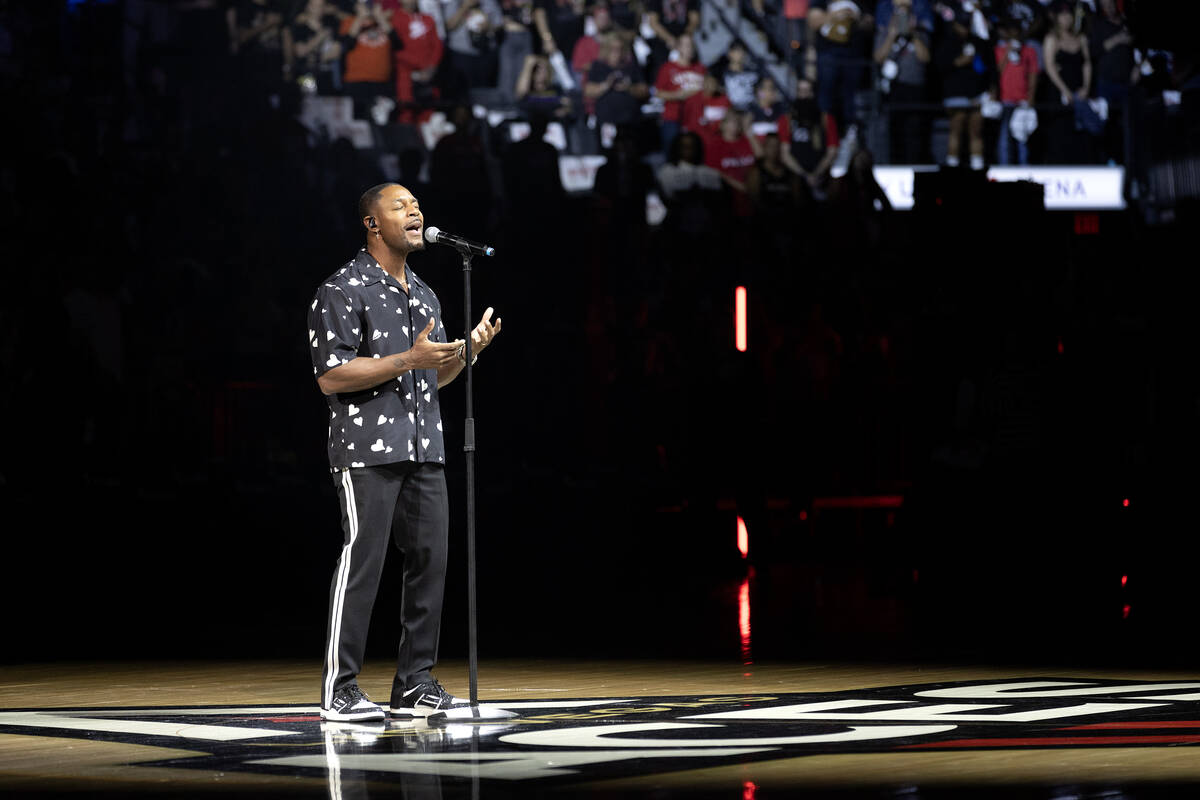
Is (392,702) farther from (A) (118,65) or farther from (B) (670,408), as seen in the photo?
(A) (118,65)

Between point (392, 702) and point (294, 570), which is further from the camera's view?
point (294, 570)

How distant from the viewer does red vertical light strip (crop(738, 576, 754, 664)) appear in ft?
20.1

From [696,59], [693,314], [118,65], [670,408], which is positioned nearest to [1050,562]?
[670,408]

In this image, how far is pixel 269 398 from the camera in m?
11.6

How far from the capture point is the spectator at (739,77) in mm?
13834

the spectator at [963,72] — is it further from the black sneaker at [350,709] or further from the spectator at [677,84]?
the black sneaker at [350,709]

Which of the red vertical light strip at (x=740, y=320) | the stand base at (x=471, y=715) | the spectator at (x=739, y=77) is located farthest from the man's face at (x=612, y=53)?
the stand base at (x=471, y=715)

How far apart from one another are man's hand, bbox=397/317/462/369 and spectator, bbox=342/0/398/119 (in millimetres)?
9424

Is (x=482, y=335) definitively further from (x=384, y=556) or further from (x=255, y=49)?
(x=255, y=49)

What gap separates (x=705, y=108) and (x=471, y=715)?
9816 mm

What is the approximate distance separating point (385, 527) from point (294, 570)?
205 inches

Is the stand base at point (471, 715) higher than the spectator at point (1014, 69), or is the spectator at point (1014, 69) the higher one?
the spectator at point (1014, 69)

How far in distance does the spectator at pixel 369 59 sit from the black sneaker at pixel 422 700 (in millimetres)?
9437

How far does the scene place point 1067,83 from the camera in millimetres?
14117
